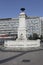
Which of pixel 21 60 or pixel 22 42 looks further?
pixel 22 42

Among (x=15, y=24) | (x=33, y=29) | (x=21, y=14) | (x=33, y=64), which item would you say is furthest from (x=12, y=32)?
(x=33, y=64)

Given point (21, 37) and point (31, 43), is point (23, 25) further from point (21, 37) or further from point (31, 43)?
point (31, 43)

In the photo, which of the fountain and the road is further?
the fountain

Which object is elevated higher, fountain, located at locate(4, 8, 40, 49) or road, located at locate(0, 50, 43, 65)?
fountain, located at locate(4, 8, 40, 49)

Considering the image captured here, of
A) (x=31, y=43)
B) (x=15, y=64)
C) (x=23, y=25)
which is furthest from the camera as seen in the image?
(x=23, y=25)

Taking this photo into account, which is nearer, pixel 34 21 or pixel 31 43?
pixel 31 43

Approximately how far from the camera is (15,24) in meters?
123

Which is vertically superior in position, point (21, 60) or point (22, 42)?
point (22, 42)

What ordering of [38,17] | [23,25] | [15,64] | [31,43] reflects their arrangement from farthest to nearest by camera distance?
1. [38,17]
2. [23,25]
3. [31,43]
4. [15,64]

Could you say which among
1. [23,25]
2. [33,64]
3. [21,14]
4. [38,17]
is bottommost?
[33,64]

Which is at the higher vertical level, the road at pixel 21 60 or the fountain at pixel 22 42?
the fountain at pixel 22 42

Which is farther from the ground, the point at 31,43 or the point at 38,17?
the point at 38,17

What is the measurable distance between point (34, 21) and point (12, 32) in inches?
755

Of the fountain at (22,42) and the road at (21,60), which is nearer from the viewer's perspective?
the road at (21,60)
